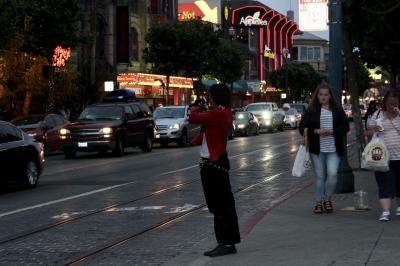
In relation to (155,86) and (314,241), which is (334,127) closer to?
(314,241)

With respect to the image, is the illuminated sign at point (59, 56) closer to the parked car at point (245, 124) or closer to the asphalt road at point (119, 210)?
the asphalt road at point (119, 210)

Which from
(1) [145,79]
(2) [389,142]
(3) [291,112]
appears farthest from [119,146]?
(3) [291,112]

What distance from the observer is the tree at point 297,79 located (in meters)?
91.3

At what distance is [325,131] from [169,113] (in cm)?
2210

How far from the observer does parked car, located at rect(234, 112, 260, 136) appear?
41.4 metres

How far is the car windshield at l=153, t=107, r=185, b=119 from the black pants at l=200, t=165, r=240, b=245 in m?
23.5

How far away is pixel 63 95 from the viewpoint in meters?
34.8

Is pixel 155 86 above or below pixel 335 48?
above

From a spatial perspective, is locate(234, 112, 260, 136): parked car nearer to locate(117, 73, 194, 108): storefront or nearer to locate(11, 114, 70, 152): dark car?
locate(117, 73, 194, 108): storefront

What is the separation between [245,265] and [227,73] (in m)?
52.8

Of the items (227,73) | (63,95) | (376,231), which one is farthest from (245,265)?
(227,73)

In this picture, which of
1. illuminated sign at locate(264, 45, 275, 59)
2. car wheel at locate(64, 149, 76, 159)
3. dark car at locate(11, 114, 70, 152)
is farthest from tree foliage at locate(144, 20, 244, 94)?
illuminated sign at locate(264, 45, 275, 59)

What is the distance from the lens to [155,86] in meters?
51.4

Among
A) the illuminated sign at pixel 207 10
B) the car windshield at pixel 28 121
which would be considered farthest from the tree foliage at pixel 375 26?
the illuminated sign at pixel 207 10
